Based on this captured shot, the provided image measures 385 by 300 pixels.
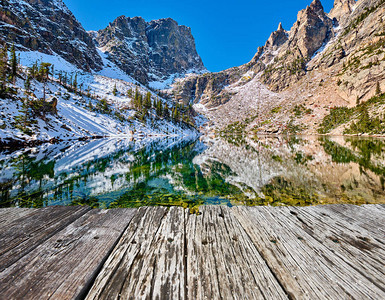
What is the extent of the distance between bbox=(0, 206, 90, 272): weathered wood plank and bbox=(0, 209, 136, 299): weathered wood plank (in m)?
0.13

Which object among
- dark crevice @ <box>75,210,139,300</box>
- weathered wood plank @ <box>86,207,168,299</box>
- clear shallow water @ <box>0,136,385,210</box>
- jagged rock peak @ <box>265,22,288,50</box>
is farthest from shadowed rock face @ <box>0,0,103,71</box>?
jagged rock peak @ <box>265,22,288,50</box>

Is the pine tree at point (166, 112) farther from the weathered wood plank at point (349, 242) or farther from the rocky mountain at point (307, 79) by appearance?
the weathered wood plank at point (349, 242)

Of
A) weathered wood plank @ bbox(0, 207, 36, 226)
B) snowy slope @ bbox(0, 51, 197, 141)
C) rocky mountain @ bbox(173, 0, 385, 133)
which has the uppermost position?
rocky mountain @ bbox(173, 0, 385, 133)

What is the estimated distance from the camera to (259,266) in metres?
1.78

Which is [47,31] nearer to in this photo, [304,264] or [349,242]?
[304,264]

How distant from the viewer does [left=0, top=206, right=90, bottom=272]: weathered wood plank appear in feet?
6.23

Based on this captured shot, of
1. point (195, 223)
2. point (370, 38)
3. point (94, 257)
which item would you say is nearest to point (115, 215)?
point (94, 257)

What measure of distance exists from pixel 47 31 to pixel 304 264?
193688mm

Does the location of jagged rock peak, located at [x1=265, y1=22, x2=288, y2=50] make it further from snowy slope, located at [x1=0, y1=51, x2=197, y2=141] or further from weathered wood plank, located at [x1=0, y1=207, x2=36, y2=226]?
weathered wood plank, located at [x1=0, y1=207, x2=36, y2=226]

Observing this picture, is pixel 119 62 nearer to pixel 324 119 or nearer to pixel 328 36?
pixel 324 119

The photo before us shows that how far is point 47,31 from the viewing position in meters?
126

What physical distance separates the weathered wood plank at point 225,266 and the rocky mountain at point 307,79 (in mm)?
70621

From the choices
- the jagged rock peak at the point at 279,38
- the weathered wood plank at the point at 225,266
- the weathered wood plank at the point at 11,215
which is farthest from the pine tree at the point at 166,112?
the jagged rock peak at the point at 279,38

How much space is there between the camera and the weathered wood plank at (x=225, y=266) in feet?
4.77
